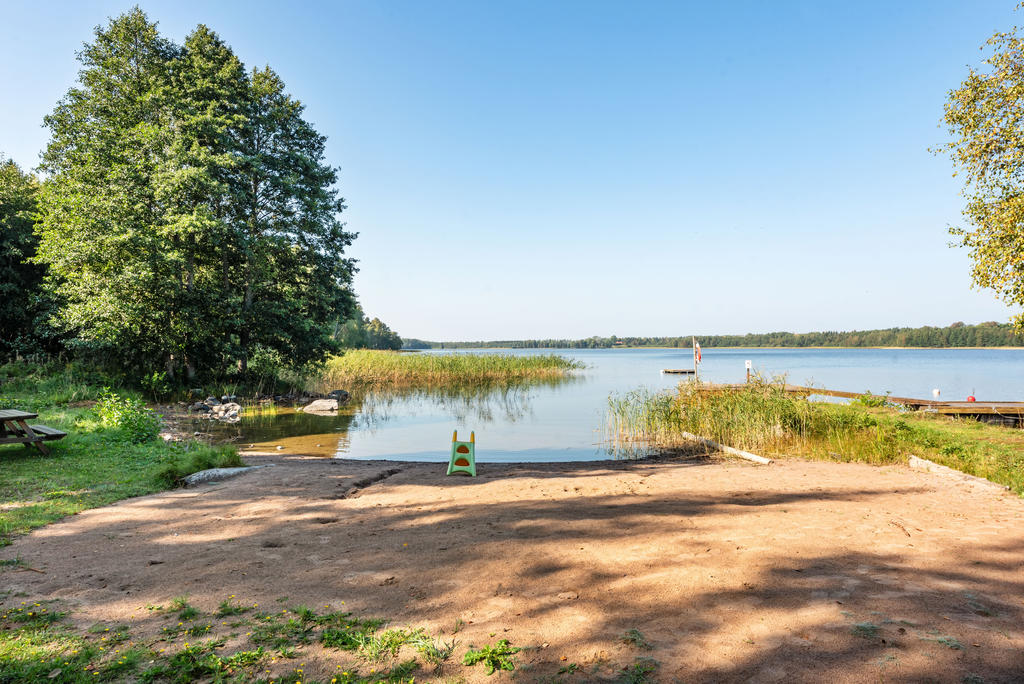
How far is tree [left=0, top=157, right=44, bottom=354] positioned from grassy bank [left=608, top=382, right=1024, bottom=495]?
26.7 meters

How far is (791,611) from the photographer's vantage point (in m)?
3.66

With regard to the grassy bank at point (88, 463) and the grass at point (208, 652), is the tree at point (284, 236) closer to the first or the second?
the grassy bank at point (88, 463)

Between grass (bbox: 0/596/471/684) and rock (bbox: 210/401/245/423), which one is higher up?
grass (bbox: 0/596/471/684)

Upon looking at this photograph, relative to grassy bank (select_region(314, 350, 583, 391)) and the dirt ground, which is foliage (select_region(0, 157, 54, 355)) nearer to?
grassy bank (select_region(314, 350, 583, 391))

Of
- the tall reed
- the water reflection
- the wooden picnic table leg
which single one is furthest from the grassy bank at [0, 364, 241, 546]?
the tall reed

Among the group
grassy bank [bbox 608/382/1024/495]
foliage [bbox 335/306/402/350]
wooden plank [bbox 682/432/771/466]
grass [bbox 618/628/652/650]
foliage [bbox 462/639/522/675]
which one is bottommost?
wooden plank [bbox 682/432/771/466]

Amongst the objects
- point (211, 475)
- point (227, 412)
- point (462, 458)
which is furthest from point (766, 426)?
point (227, 412)

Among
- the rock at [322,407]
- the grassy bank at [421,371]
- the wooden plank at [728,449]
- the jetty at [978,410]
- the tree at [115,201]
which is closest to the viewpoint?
the wooden plank at [728,449]

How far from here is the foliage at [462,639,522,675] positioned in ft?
9.91

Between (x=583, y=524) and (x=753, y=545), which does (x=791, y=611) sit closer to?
(x=753, y=545)

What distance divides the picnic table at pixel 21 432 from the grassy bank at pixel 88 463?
0.99 feet

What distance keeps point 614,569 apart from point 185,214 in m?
22.4

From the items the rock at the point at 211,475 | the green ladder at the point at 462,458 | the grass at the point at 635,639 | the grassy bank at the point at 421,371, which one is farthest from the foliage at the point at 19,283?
the grass at the point at 635,639

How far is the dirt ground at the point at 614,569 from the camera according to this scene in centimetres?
316
